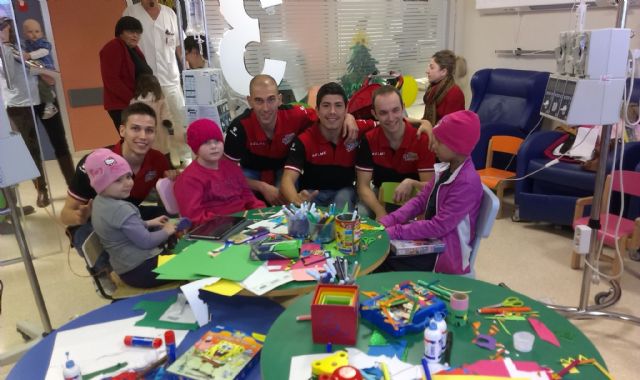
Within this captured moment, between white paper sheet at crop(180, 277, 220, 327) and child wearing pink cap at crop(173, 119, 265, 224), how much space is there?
78 cm

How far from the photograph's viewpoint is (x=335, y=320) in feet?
4.18

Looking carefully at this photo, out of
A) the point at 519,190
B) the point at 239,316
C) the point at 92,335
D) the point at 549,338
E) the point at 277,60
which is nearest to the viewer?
the point at 549,338

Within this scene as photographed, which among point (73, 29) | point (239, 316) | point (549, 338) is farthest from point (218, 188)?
point (73, 29)

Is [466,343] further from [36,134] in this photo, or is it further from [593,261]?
[36,134]

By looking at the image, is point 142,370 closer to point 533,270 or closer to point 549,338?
point 549,338

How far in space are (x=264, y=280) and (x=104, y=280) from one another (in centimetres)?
105

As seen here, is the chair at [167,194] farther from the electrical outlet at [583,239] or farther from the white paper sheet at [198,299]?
the electrical outlet at [583,239]

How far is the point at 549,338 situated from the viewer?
Result: 51.3 inches

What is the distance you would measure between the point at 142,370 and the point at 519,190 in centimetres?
326

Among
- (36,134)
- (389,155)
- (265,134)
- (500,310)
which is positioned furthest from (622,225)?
(36,134)

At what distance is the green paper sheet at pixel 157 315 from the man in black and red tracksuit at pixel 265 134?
128 centimetres

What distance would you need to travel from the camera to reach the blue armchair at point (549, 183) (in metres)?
3.35

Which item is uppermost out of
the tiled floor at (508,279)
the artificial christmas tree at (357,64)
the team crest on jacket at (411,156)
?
the artificial christmas tree at (357,64)

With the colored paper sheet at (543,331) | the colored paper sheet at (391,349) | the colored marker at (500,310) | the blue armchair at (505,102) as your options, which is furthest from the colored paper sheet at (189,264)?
the blue armchair at (505,102)
